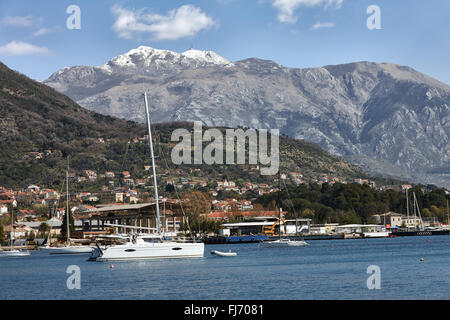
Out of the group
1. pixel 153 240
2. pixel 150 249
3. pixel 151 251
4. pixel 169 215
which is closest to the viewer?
pixel 150 249

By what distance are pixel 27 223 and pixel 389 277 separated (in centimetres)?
12300

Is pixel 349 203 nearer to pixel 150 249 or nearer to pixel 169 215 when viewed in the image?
pixel 169 215

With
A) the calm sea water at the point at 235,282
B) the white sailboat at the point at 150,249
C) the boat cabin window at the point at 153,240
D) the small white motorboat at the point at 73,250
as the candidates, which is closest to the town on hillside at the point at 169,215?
the small white motorboat at the point at 73,250

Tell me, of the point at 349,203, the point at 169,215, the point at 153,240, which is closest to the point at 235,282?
the point at 153,240

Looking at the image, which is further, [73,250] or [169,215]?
[169,215]

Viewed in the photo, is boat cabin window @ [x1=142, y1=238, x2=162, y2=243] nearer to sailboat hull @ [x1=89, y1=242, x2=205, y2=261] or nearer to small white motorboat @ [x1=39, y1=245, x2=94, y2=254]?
sailboat hull @ [x1=89, y1=242, x2=205, y2=261]

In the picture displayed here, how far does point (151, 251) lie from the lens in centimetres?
5359

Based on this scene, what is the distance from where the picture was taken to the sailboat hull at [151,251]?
5353cm

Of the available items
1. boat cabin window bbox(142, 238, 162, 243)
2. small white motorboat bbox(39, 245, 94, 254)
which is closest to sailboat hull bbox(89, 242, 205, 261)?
boat cabin window bbox(142, 238, 162, 243)

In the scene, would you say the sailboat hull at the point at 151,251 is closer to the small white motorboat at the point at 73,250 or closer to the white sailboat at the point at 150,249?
the white sailboat at the point at 150,249

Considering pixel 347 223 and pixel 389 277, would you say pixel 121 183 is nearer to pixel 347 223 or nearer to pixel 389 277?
pixel 347 223

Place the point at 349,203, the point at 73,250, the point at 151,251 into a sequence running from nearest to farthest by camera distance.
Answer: the point at 151,251 → the point at 73,250 → the point at 349,203

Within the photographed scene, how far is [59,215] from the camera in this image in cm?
15750

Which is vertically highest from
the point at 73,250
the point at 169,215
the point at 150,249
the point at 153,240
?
the point at 169,215
